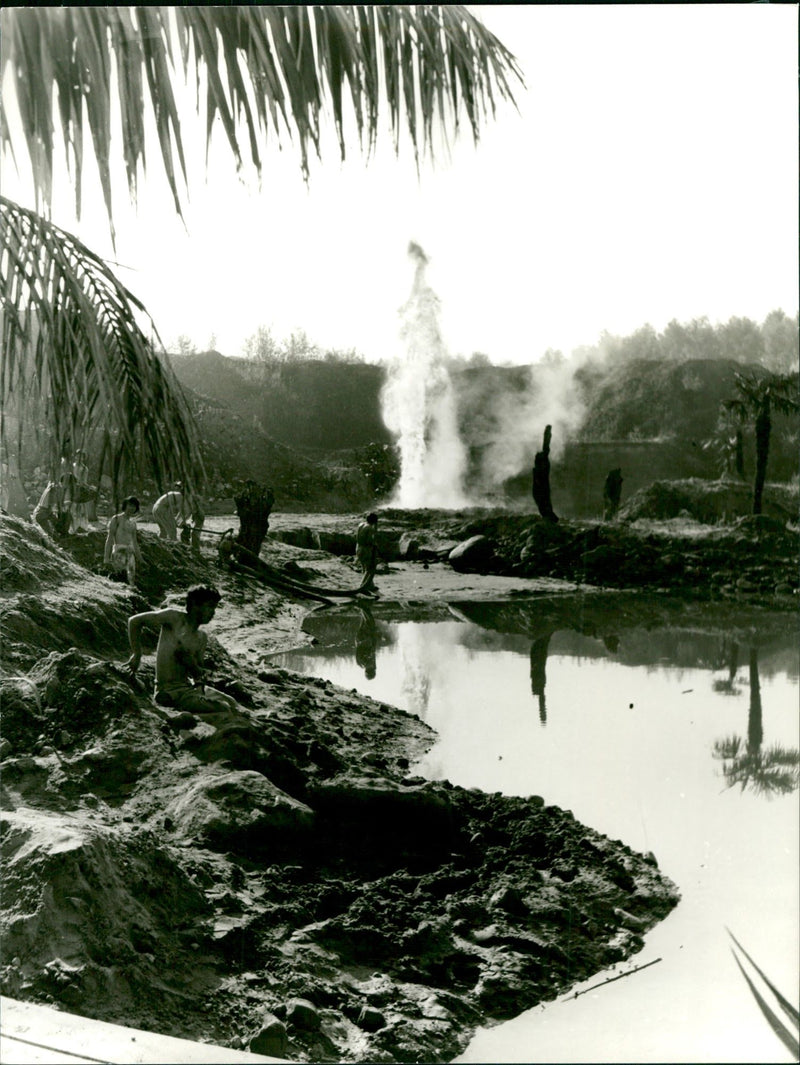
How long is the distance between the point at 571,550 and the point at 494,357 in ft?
2.02

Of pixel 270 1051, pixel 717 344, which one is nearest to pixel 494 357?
pixel 717 344

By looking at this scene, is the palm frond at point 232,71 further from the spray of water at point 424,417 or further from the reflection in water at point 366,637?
the reflection in water at point 366,637

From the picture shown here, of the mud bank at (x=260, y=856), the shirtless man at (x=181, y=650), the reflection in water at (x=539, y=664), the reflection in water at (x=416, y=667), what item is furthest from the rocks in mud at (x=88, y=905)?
the reflection in water at (x=539, y=664)

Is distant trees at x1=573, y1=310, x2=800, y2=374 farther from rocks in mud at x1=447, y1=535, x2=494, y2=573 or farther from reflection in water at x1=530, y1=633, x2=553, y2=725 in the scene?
reflection in water at x1=530, y1=633, x2=553, y2=725

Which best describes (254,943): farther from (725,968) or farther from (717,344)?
(717,344)

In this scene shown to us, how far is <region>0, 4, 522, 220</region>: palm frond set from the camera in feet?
9.45

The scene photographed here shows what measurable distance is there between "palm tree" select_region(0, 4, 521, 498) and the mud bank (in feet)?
1.37

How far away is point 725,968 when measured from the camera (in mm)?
2523

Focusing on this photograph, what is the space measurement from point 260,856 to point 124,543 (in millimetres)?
970

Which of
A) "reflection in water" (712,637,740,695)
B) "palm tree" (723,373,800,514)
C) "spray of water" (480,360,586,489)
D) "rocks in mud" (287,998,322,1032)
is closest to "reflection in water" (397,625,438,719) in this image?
"spray of water" (480,360,586,489)

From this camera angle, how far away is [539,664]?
3178 mm

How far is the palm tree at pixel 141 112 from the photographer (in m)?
2.87

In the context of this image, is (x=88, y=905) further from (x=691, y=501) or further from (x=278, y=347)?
(x=691, y=501)

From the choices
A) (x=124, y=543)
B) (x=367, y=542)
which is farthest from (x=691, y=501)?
(x=124, y=543)
